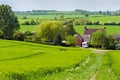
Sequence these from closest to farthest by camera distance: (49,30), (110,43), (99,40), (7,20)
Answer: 1. (110,43)
2. (99,40)
3. (49,30)
4. (7,20)

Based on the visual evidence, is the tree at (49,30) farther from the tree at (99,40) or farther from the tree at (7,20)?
the tree at (99,40)

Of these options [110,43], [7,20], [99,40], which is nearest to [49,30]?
[7,20]

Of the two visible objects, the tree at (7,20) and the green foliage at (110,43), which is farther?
the tree at (7,20)

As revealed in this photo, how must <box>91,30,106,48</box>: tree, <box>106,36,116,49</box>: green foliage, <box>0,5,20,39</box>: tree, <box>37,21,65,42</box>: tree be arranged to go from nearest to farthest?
<box>106,36,116,49</box>: green foliage, <box>91,30,106,48</box>: tree, <box>37,21,65,42</box>: tree, <box>0,5,20,39</box>: tree

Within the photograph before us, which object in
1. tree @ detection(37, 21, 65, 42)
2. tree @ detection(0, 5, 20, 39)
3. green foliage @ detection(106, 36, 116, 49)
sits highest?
tree @ detection(0, 5, 20, 39)

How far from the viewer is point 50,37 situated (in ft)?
455

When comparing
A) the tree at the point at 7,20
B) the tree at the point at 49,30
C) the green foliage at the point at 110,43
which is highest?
the tree at the point at 7,20

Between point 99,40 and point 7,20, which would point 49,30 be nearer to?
point 7,20

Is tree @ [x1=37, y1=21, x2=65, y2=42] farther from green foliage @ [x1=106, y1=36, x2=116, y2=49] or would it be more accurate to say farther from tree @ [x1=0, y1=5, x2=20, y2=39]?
green foliage @ [x1=106, y1=36, x2=116, y2=49]

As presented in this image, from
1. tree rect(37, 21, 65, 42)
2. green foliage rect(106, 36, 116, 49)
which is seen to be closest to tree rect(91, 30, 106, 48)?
green foliage rect(106, 36, 116, 49)

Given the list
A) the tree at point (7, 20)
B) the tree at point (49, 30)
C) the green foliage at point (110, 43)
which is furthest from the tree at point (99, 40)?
the tree at point (7, 20)

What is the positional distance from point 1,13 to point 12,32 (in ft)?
29.4

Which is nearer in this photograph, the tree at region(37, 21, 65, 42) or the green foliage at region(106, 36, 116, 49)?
the green foliage at region(106, 36, 116, 49)

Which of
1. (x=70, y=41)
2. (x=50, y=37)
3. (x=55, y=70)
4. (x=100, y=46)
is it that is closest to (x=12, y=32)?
(x=50, y=37)
